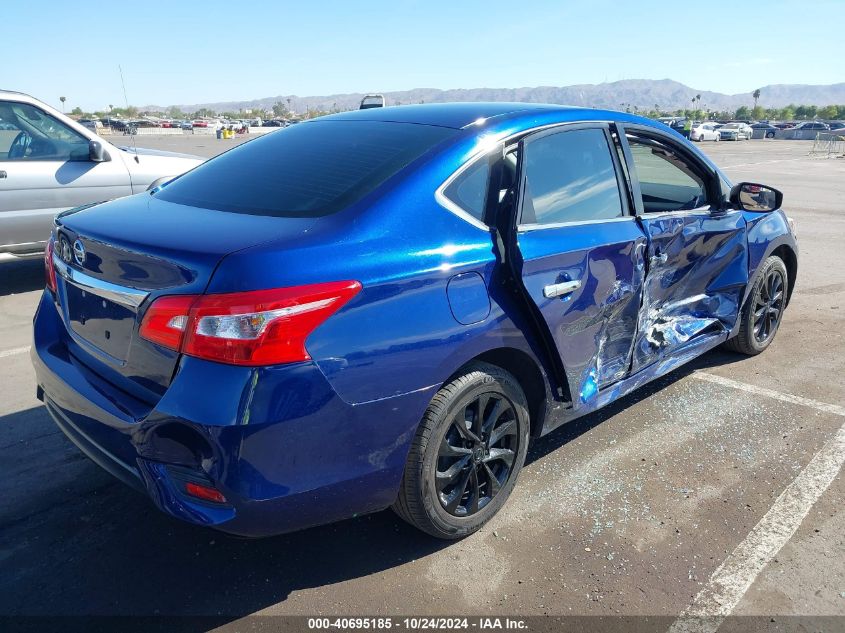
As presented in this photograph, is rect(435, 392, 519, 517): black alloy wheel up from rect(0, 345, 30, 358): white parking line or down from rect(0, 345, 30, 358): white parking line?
up

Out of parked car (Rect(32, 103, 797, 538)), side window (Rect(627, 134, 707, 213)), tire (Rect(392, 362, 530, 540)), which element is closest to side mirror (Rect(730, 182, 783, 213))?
side window (Rect(627, 134, 707, 213))

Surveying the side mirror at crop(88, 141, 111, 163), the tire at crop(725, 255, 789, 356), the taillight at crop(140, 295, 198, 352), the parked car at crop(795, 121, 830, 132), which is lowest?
the parked car at crop(795, 121, 830, 132)

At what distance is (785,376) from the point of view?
4.49 m

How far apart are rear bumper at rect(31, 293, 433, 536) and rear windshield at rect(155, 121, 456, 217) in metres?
0.72

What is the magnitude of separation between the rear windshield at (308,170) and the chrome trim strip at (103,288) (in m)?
0.51

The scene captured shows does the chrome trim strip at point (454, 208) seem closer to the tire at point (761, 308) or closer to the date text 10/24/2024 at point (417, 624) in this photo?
the date text 10/24/2024 at point (417, 624)

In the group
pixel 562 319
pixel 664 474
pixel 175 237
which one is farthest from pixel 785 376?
pixel 175 237

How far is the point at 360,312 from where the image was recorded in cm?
213

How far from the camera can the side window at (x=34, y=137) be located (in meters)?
6.06

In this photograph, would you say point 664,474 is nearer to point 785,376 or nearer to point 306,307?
point 785,376

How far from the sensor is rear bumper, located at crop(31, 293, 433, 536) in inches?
78.2

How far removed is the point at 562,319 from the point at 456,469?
2.59 feet

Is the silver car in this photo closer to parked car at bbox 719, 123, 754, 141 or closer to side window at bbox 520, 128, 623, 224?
side window at bbox 520, 128, 623, 224

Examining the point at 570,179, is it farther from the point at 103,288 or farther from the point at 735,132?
the point at 735,132
